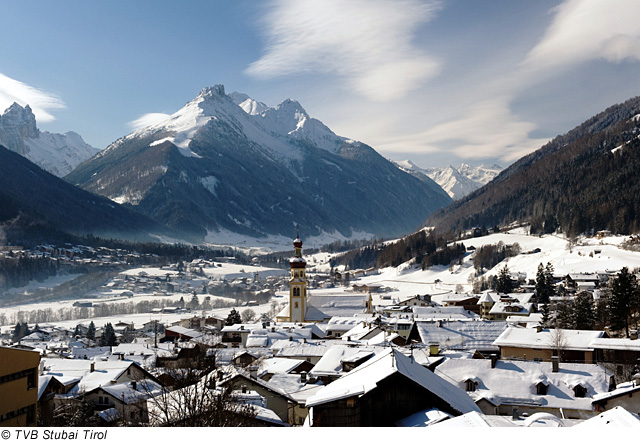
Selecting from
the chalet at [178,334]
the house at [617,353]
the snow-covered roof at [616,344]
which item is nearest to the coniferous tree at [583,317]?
the snow-covered roof at [616,344]

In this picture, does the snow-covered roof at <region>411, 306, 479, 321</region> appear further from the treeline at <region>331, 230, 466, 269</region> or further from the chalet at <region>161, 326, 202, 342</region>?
the treeline at <region>331, 230, 466, 269</region>

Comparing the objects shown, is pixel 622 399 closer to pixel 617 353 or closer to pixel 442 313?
pixel 617 353

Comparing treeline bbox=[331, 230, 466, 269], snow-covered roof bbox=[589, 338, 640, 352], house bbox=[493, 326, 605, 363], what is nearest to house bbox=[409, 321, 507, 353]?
house bbox=[493, 326, 605, 363]

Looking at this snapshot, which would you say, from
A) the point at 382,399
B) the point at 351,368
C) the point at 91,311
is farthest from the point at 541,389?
the point at 91,311

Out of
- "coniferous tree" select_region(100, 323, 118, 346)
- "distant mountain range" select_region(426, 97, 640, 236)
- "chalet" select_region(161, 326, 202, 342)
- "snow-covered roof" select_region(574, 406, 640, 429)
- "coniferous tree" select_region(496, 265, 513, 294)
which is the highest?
"distant mountain range" select_region(426, 97, 640, 236)

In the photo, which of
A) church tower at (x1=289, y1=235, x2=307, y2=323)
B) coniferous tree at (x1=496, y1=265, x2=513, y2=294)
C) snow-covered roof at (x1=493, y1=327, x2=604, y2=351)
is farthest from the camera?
coniferous tree at (x1=496, y1=265, x2=513, y2=294)

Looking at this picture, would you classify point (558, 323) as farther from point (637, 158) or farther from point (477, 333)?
point (637, 158)

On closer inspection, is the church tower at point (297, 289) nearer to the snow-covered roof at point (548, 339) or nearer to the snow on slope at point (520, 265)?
the snow on slope at point (520, 265)
